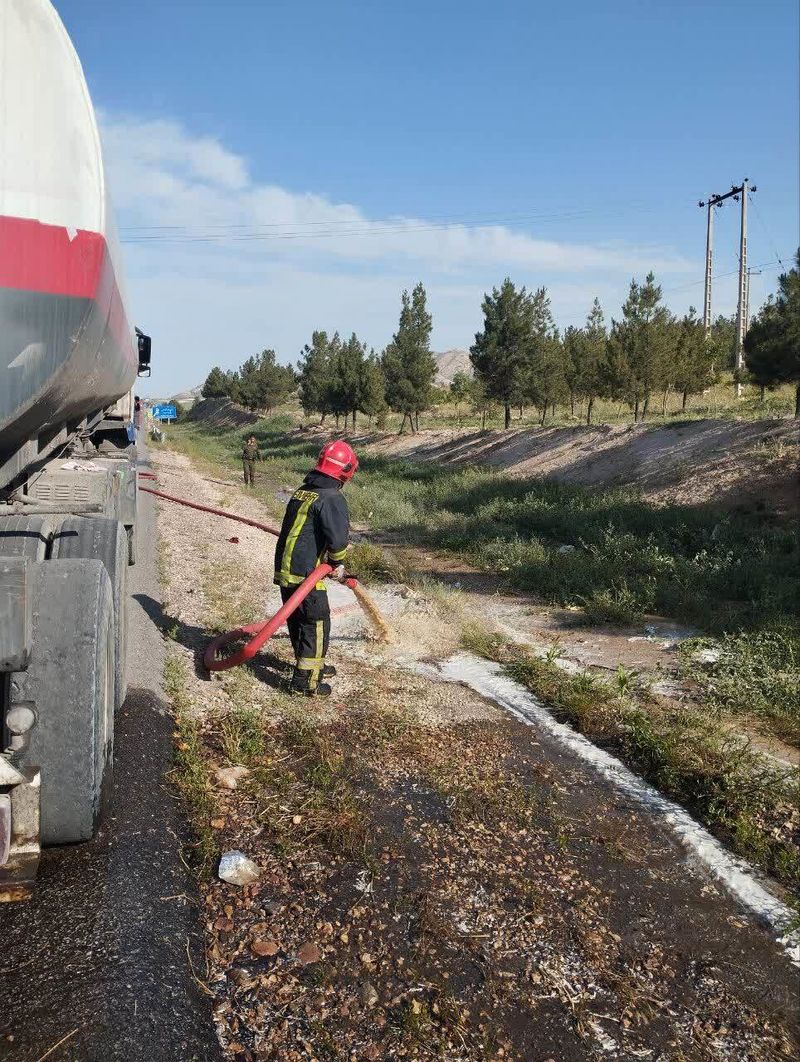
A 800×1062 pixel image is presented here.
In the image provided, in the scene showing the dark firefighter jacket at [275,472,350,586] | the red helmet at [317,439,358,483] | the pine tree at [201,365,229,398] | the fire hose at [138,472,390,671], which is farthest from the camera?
the pine tree at [201,365,229,398]

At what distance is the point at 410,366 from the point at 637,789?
110ft

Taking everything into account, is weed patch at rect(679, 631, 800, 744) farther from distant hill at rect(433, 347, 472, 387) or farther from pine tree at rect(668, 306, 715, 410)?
distant hill at rect(433, 347, 472, 387)

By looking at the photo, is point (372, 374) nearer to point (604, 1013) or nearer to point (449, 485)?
point (449, 485)

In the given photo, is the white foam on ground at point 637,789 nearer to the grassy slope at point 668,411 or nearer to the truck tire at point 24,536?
the truck tire at point 24,536

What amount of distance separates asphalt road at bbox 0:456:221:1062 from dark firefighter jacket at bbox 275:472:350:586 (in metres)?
1.77

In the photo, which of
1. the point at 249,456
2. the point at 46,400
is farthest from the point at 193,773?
the point at 249,456

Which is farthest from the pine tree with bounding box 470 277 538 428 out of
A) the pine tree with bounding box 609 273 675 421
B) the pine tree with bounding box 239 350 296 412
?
the pine tree with bounding box 239 350 296 412

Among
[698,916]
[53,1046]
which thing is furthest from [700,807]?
[53,1046]

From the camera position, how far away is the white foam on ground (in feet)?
10.4

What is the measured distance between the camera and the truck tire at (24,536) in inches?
126

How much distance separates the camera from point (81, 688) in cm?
297

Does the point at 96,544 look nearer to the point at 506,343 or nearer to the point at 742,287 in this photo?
the point at 506,343

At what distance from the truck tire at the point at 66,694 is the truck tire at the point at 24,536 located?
0.25 m

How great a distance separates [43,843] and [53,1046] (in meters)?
0.97
